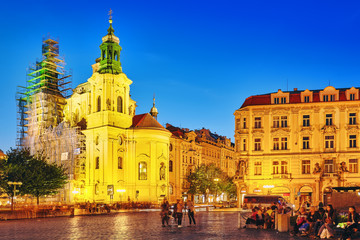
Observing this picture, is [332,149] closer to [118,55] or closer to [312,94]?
[312,94]

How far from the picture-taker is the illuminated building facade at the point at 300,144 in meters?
52.4

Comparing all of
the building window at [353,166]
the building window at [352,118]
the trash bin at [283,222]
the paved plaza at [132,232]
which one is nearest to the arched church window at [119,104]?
the building window at [352,118]

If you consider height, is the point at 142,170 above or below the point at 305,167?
below

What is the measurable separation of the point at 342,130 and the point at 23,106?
185 ft

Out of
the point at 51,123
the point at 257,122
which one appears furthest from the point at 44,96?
the point at 257,122

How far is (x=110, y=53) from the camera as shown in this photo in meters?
74.1

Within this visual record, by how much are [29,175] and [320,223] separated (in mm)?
38713

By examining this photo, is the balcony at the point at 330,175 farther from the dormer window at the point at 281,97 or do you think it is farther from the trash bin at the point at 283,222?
the trash bin at the point at 283,222

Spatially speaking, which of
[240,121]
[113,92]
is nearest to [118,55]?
[113,92]

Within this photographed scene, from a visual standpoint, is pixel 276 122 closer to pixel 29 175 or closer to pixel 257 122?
pixel 257 122

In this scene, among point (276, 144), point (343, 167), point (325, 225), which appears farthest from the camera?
point (276, 144)

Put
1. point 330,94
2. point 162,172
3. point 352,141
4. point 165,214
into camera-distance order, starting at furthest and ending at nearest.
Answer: point 162,172, point 330,94, point 352,141, point 165,214

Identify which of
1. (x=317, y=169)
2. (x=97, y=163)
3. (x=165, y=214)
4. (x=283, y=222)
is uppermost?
(x=97, y=163)

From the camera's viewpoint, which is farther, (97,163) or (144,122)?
(144,122)
